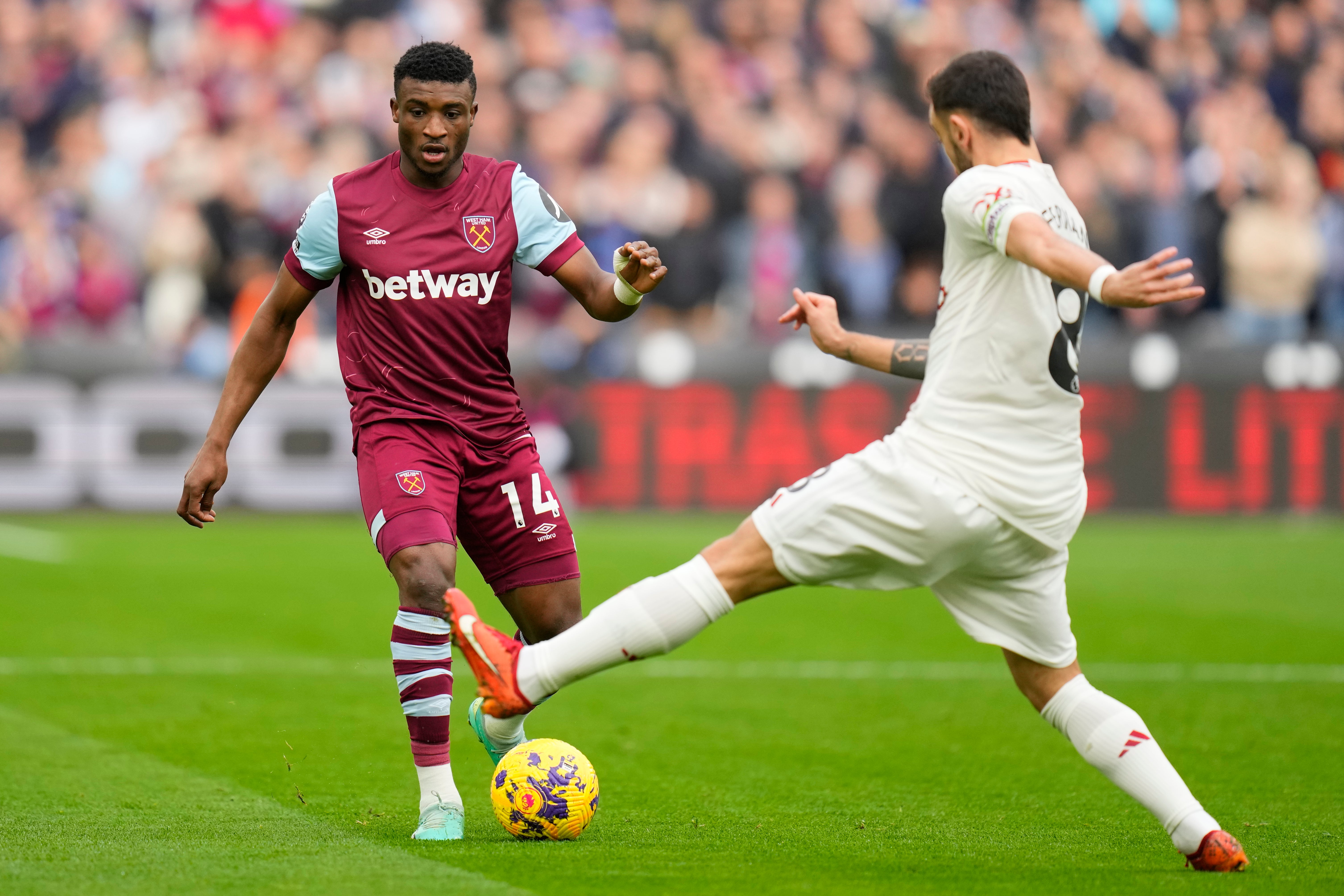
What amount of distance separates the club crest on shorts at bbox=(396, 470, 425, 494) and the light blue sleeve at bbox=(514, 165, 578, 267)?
0.84m

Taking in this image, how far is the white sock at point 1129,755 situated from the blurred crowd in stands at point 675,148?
36.3ft

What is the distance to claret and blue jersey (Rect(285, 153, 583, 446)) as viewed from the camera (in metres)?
5.77

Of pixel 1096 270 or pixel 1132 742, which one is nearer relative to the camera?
pixel 1096 270

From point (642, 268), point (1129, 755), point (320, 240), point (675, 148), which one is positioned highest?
point (675, 148)

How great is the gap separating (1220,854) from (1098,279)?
1701 mm

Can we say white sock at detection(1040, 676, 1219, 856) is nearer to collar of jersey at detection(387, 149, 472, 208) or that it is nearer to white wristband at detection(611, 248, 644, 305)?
white wristband at detection(611, 248, 644, 305)

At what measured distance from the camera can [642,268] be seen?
562 centimetres

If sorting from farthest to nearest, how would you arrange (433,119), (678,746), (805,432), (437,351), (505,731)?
(805,432), (678,746), (505,731), (437,351), (433,119)

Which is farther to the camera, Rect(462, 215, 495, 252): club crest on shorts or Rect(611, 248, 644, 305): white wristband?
Rect(462, 215, 495, 252): club crest on shorts

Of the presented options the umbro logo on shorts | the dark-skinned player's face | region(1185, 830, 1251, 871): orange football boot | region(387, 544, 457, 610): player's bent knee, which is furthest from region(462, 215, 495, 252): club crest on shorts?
region(1185, 830, 1251, 871): orange football boot

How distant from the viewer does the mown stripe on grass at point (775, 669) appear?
9102mm

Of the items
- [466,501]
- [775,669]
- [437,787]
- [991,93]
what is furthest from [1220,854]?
[775,669]

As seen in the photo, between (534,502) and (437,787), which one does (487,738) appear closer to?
(437,787)

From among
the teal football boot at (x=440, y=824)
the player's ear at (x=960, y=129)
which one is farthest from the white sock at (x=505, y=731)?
the player's ear at (x=960, y=129)
